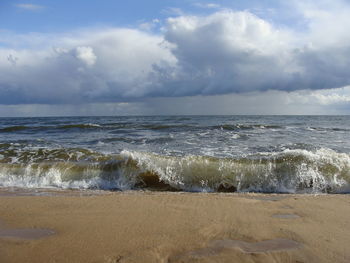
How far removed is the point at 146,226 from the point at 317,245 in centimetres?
195

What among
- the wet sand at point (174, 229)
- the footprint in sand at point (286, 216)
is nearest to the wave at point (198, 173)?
the wet sand at point (174, 229)

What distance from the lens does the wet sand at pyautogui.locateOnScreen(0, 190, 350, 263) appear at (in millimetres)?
2521

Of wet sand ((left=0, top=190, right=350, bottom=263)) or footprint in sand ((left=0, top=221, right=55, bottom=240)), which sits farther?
footprint in sand ((left=0, top=221, right=55, bottom=240))

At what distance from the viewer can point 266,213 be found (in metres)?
3.66

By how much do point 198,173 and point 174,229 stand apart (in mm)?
3393

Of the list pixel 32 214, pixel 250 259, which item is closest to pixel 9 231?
pixel 32 214

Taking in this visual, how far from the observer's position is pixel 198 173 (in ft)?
21.1

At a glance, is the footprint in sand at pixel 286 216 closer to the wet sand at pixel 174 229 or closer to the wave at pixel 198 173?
the wet sand at pixel 174 229

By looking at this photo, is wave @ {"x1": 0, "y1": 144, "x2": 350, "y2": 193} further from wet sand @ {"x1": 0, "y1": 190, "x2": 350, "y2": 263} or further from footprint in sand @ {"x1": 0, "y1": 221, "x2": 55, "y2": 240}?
footprint in sand @ {"x1": 0, "y1": 221, "x2": 55, "y2": 240}

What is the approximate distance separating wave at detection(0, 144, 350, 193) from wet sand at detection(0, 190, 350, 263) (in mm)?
1525

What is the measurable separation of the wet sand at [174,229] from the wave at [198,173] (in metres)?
1.52

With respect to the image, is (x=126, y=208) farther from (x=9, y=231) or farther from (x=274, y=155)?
(x=274, y=155)

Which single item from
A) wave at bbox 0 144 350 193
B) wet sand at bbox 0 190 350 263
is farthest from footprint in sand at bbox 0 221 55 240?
wave at bbox 0 144 350 193

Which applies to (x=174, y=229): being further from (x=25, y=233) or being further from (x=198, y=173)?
(x=198, y=173)
